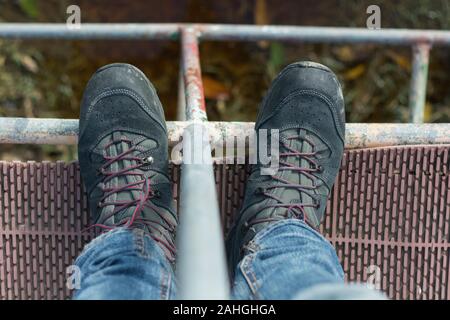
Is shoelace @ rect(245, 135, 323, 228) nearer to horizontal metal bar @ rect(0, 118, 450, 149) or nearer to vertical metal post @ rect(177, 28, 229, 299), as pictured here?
horizontal metal bar @ rect(0, 118, 450, 149)

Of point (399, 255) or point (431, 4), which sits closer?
point (399, 255)

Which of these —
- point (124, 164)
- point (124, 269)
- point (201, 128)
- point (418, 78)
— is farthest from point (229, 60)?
point (124, 269)

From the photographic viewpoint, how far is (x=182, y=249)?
63cm

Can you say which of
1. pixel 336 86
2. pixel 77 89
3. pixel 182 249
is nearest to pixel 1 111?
pixel 77 89

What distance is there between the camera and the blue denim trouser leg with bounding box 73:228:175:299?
2.85ft

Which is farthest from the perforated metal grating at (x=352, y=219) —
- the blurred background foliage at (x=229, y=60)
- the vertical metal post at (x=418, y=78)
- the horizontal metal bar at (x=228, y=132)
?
the blurred background foliage at (x=229, y=60)

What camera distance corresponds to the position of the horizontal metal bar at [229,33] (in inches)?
55.5

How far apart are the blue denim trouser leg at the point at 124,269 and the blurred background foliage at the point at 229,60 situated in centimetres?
141

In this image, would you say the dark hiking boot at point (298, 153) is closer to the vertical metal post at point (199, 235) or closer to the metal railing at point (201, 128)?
the metal railing at point (201, 128)

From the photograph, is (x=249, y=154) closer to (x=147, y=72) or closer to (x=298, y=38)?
(x=298, y=38)

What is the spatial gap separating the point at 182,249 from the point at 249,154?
0.52 m

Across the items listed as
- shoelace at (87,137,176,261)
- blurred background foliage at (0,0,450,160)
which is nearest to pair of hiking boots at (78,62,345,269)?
shoelace at (87,137,176,261)
